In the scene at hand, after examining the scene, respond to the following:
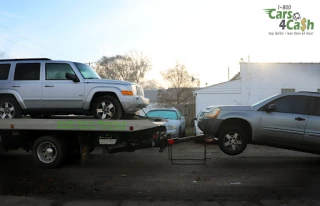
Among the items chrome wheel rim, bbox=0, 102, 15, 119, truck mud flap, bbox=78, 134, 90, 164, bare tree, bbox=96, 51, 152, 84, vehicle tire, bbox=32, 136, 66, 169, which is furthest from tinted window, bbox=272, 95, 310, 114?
bare tree, bbox=96, 51, 152, 84

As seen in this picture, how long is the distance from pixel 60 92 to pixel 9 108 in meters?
1.48

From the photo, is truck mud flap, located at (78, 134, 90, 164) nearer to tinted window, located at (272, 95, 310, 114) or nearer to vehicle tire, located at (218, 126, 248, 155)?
vehicle tire, located at (218, 126, 248, 155)

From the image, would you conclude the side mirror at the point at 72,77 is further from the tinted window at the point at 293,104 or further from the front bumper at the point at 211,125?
the tinted window at the point at 293,104

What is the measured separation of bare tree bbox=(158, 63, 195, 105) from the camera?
29688 millimetres

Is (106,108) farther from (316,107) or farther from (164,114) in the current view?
(164,114)

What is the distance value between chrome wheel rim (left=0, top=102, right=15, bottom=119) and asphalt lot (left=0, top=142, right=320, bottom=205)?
142cm

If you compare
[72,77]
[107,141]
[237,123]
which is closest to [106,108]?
[107,141]

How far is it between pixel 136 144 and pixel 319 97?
4706mm

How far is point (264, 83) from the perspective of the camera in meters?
20.5

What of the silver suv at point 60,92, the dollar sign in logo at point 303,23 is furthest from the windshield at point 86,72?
the dollar sign in logo at point 303,23

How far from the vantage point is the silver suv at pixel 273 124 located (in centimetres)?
751

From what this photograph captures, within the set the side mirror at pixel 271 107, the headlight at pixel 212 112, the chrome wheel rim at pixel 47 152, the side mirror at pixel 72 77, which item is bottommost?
the chrome wheel rim at pixel 47 152

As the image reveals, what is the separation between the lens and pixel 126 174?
7484 mm

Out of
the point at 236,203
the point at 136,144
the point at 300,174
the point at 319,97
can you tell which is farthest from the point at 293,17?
the point at 236,203
